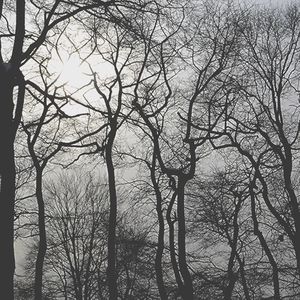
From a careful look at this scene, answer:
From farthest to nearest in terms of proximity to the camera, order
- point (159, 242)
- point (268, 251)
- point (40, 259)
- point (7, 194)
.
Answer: point (159, 242) → point (268, 251) → point (40, 259) → point (7, 194)

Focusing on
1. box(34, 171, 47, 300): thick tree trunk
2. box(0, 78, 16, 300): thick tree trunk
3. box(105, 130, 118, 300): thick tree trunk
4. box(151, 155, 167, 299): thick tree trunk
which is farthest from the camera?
box(151, 155, 167, 299): thick tree trunk

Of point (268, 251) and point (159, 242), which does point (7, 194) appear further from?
point (268, 251)

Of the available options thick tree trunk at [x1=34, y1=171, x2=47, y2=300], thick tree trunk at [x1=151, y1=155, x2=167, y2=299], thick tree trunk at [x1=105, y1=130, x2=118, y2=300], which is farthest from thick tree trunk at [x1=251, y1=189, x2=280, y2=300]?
thick tree trunk at [x1=34, y1=171, x2=47, y2=300]

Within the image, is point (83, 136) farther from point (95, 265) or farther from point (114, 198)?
point (95, 265)

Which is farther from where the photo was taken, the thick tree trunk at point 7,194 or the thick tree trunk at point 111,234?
the thick tree trunk at point 111,234

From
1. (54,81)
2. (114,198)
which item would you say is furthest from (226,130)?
(54,81)

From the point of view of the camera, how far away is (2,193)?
892 cm

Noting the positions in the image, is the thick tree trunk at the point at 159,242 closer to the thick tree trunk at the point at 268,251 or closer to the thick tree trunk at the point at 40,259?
the thick tree trunk at the point at 268,251

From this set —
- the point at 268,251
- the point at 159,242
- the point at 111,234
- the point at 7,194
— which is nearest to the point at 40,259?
the point at 111,234

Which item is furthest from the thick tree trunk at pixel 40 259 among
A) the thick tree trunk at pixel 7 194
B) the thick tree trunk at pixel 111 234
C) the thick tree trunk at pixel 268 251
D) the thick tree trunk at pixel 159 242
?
the thick tree trunk at pixel 268 251

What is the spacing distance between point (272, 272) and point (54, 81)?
38.9 feet

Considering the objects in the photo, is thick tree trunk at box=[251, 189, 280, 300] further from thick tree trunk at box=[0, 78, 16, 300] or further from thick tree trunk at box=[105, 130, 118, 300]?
thick tree trunk at box=[0, 78, 16, 300]

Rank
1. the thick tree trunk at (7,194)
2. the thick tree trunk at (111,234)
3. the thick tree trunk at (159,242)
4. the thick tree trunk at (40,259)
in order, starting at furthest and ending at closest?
the thick tree trunk at (159,242) → the thick tree trunk at (40,259) → the thick tree trunk at (111,234) → the thick tree trunk at (7,194)

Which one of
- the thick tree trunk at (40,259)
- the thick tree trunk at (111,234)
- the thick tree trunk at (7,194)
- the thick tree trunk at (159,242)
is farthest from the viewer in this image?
the thick tree trunk at (159,242)
